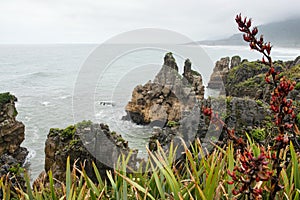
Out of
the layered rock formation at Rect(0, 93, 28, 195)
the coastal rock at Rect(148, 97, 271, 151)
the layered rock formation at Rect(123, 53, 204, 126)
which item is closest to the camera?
the coastal rock at Rect(148, 97, 271, 151)

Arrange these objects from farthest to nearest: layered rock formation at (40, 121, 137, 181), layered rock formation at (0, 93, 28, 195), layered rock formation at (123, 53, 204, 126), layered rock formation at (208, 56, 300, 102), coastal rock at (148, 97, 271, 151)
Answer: layered rock formation at (123, 53, 204, 126)
layered rock formation at (208, 56, 300, 102)
layered rock formation at (0, 93, 28, 195)
layered rock formation at (40, 121, 137, 181)
coastal rock at (148, 97, 271, 151)

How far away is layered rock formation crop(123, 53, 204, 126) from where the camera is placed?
28.2 m

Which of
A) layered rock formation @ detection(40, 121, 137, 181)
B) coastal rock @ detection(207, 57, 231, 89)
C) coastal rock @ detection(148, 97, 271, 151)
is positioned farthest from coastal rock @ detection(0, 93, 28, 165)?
coastal rock @ detection(207, 57, 231, 89)

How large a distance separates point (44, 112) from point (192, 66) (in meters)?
20.4

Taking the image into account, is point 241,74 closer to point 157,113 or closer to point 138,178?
Result: point 157,113

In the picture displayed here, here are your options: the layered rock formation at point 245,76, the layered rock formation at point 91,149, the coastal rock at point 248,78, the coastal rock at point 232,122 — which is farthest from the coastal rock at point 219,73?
the layered rock formation at point 91,149

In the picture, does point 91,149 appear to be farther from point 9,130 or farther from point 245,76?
point 245,76

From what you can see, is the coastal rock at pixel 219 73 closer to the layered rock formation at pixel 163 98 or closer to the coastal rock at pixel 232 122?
the layered rock formation at pixel 163 98

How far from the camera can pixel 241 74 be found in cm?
3641

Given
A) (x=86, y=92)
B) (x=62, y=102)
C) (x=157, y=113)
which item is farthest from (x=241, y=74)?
(x=62, y=102)

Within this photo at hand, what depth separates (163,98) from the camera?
28766mm

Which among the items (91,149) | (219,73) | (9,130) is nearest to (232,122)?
(91,149)

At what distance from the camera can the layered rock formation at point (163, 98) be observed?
1110 inches

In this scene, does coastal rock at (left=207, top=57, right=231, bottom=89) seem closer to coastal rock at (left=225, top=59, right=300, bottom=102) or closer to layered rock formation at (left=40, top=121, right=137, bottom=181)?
coastal rock at (left=225, top=59, right=300, bottom=102)
